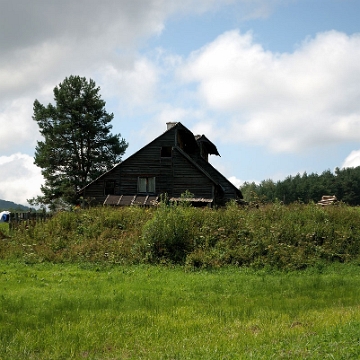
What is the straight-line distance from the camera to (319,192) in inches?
4043

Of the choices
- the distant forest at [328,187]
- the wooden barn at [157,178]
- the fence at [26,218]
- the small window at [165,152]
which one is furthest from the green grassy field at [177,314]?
the distant forest at [328,187]

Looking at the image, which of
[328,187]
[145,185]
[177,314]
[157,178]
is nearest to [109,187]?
[145,185]

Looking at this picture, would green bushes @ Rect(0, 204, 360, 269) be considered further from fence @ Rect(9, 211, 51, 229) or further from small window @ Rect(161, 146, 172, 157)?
small window @ Rect(161, 146, 172, 157)

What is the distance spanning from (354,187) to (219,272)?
97.3m

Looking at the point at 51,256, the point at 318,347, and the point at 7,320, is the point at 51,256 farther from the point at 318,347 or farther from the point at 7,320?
the point at 318,347

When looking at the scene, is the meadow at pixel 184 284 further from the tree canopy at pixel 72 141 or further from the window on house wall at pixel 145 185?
the tree canopy at pixel 72 141

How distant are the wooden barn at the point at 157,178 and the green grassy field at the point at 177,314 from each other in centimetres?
2217

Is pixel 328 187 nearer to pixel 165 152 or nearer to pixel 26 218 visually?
pixel 165 152

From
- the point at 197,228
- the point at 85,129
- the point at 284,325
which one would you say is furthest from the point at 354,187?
the point at 284,325

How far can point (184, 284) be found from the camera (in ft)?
42.5

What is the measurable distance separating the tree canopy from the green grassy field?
115 ft

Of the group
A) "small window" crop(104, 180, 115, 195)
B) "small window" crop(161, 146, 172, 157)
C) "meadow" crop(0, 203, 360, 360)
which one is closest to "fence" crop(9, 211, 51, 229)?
"meadow" crop(0, 203, 360, 360)

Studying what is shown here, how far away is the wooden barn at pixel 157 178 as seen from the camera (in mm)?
37438

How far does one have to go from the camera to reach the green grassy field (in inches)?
284
